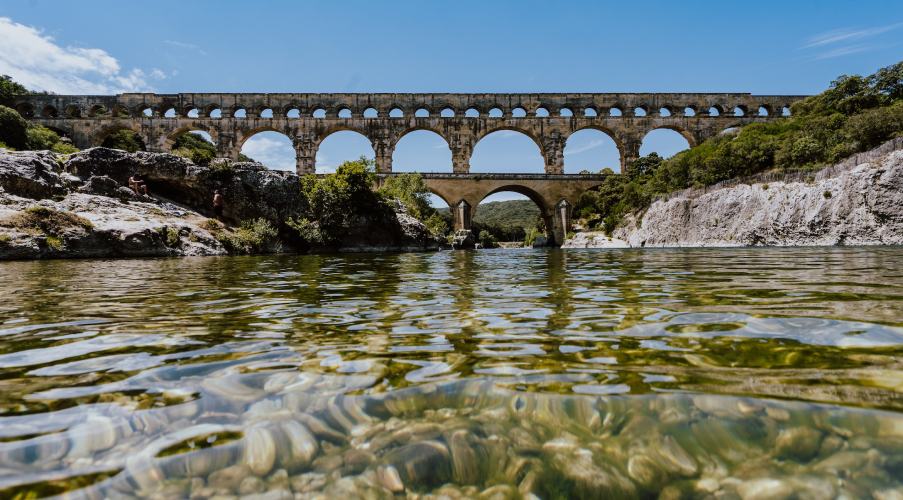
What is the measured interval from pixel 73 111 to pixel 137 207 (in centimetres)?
3593

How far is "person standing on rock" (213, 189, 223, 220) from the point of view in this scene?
17.6 metres

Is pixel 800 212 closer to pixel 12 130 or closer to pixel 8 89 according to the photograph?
pixel 12 130

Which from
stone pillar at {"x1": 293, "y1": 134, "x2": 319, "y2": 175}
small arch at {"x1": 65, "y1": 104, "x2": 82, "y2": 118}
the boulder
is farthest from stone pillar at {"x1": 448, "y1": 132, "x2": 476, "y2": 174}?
small arch at {"x1": 65, "y1": 104, "x2": 82, "y2": 118}

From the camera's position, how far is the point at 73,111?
41250 mm

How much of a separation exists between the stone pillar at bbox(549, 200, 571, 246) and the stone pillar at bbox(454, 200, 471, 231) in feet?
23.7

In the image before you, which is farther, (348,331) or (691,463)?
(348,331)

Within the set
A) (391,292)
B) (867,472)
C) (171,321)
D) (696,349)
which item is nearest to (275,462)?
(867,472)

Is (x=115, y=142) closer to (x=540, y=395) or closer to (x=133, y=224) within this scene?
(x=133, y=224)

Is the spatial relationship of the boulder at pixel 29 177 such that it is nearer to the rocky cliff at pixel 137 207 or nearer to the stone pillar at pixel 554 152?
the rocky cliff at pixel 137 207

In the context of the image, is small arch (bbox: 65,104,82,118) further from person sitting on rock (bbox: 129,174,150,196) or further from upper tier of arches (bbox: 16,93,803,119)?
person sitting on rock (bbox: 129,174,150,196)

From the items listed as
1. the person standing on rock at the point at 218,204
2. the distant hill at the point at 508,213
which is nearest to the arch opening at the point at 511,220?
the distant hill at the point at 508,213

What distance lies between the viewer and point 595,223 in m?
37.0

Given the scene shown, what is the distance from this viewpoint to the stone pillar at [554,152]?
41250 millimetres

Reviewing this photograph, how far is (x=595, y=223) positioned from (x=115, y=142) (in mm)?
39907
